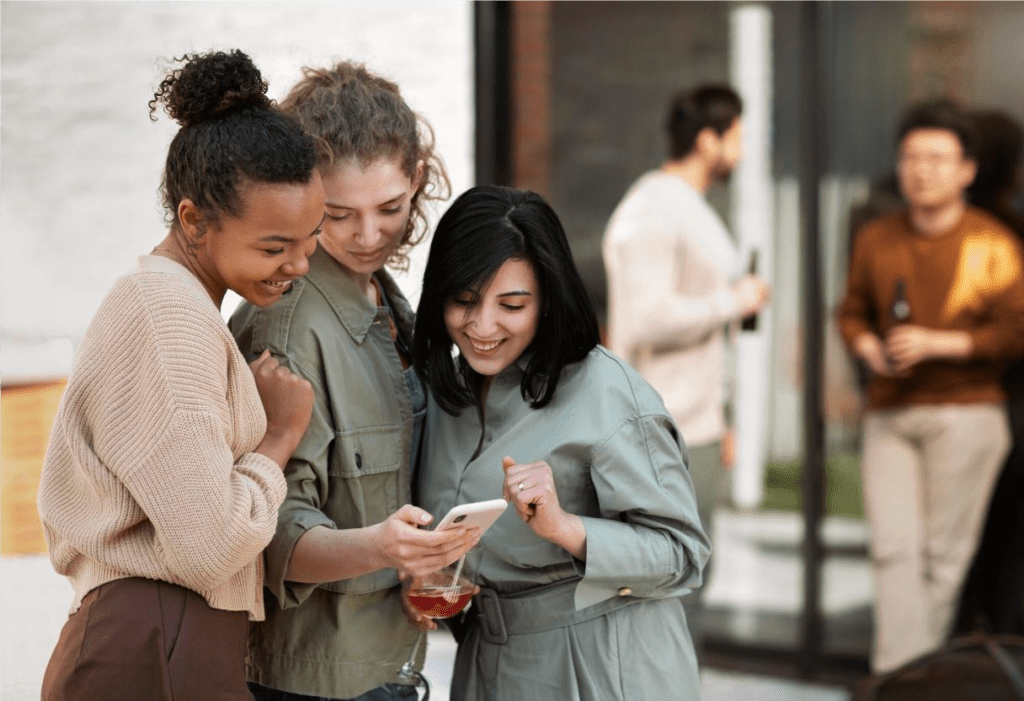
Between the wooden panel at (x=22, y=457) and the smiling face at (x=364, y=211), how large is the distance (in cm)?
83

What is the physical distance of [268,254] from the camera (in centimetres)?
166

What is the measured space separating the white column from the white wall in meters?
2.39

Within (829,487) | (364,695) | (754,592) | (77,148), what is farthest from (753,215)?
(364,695)

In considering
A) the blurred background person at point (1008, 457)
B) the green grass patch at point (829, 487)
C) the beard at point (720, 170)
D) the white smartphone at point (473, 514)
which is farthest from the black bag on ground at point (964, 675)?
the white smartphone at point (473, 514)

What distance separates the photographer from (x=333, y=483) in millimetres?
1893

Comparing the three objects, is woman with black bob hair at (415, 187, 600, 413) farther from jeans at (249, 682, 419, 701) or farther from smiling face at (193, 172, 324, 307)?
jeans at (249, 682, 419, 701)

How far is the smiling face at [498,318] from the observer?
6.22ft

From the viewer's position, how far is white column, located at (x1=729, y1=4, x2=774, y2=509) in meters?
4.76

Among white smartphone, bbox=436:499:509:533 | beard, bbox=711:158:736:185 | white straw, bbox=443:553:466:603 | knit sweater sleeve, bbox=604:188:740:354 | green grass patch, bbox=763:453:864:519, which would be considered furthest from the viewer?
green grass patch, bbox=763:453:864:519

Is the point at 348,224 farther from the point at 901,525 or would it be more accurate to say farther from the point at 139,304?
the point at 901,525

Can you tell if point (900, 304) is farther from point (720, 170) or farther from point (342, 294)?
point (342, 294)

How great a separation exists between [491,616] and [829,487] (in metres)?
3.01

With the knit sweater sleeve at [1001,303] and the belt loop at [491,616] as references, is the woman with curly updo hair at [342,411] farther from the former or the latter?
the knit sweater sleeve at [1001,303]

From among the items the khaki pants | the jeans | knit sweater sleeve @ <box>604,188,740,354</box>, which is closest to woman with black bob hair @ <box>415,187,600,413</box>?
the jeans
